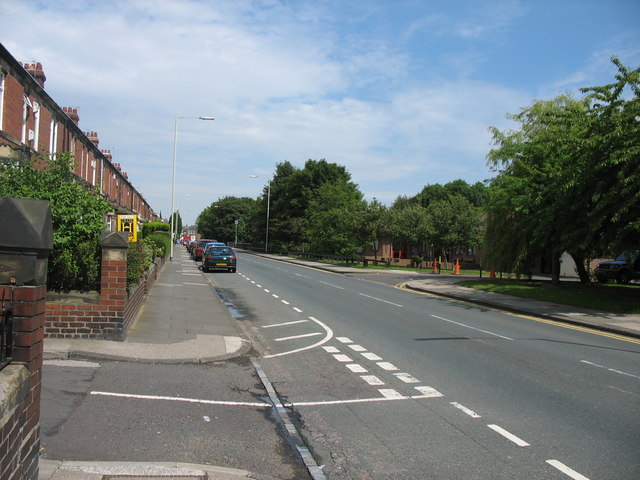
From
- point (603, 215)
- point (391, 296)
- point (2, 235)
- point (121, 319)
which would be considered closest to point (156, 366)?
point (121, 319)

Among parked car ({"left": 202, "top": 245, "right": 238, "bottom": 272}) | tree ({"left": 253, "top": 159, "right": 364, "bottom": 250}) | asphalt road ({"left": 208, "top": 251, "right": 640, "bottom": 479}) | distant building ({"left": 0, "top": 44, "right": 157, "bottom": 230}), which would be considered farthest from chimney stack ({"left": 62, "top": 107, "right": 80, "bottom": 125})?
tree ({"left": 253, "top": 159, "right": 364, "bottom": 250})

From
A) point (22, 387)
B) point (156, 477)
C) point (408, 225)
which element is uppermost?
point (408, 225)

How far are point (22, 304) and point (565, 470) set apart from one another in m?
4.43

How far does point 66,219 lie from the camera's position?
29.6ft

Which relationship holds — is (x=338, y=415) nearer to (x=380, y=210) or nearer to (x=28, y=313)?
(x=28, y=313)

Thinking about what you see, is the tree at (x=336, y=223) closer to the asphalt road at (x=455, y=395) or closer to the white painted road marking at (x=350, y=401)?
the asphalt road at (x=455, y=395)

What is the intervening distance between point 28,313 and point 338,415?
12.1ft

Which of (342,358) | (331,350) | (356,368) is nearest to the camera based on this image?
(356,368)

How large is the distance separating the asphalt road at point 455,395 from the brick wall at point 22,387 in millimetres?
2348

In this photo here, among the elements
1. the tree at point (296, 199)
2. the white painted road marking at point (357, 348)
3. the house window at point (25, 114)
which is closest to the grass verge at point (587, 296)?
the white painted road marking at point (357, 348)

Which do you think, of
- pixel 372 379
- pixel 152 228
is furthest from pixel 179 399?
pixel 152 228

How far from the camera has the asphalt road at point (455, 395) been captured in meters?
4.73

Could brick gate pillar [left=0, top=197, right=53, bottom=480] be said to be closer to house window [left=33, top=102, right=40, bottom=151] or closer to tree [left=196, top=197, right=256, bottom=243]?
house window [left=33, top=102, right=40, bottom=151]

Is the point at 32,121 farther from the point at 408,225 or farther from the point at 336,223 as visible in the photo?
the point at 336,223
